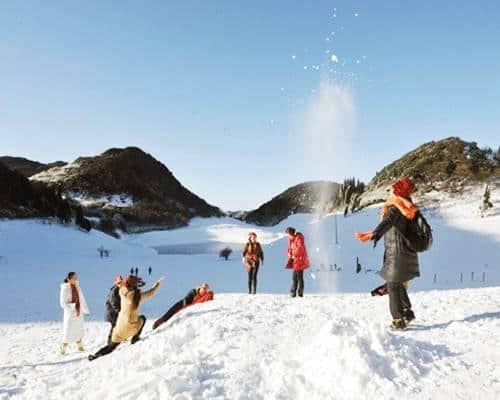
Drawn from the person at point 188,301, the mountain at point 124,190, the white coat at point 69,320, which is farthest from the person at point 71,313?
the mountain at point 124,190

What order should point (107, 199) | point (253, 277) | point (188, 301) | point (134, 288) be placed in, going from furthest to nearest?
1. point (107, 199)
2. point (253, 277)
3. point (188, 301)
4. point (134, 288)

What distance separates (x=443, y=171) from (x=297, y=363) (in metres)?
58.3

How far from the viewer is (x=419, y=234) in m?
5.38

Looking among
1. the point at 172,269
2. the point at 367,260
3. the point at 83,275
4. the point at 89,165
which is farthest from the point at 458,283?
the point at 89,165

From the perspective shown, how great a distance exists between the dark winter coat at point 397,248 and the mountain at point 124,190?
9797 cm

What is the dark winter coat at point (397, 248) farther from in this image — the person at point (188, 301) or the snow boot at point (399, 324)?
the person at point (188, 301)

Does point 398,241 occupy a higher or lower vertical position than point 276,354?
higher

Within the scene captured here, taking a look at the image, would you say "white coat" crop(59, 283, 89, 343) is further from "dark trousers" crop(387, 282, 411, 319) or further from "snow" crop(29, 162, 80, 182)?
"snow" crop(29, 162, 80, 182)

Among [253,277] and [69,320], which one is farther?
[253,277]

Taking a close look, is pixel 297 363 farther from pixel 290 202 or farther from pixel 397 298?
pixel 290 202

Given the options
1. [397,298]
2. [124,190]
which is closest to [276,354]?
[397,298]

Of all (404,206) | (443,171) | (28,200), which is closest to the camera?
(404,206)

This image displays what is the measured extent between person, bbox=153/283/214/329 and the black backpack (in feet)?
17.9

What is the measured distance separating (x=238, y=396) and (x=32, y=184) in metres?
67.0
